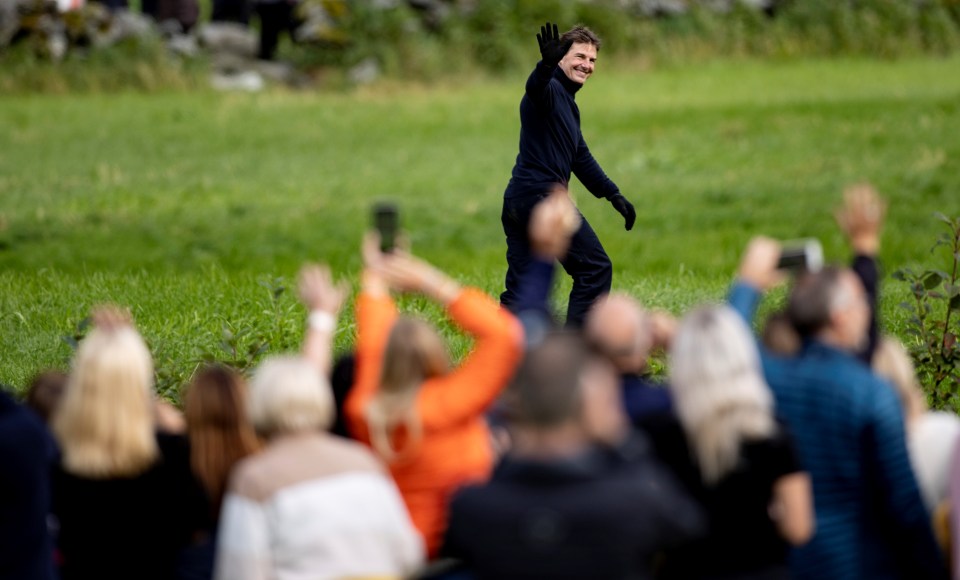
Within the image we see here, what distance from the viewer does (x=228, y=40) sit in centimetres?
3077

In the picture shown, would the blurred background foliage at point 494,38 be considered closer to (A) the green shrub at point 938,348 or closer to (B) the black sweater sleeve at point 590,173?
(B) the black sweater sleeve at point 590,173

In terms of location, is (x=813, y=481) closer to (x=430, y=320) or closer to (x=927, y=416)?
(x=927, y=416)

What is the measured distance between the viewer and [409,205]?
19750 mm

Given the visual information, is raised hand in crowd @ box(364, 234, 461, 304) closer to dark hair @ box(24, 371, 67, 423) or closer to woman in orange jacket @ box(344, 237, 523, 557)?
woman in orange jacket @ box(344, 237, 523, 557)

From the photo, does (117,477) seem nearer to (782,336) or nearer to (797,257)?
(782,336)

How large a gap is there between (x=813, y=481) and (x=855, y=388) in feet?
1.25

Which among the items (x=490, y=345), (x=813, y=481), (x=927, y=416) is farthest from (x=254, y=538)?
(x=927, y=416)

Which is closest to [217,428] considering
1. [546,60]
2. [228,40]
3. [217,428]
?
[217,428]

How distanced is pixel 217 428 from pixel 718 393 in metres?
1.79

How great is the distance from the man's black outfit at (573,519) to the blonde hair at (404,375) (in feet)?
3.18

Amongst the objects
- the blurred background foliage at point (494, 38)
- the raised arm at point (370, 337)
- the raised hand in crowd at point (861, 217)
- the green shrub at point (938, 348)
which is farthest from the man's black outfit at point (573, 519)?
the blurred background foliage at point (494, 38)

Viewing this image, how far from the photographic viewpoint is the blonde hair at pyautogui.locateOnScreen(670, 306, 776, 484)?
561cm

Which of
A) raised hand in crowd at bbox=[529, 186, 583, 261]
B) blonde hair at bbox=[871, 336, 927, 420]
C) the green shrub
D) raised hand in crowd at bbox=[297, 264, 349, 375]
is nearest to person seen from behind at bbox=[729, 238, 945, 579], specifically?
blonde hair at bbox=[871, 336, 927, 420]

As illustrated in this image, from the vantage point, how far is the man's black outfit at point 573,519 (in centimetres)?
491
